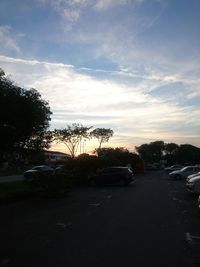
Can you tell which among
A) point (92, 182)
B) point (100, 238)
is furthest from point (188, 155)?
point (100, 238)

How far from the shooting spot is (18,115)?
24.0m

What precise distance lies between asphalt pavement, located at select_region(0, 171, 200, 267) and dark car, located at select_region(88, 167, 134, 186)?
19.9 m

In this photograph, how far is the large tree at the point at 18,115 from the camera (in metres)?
23.5

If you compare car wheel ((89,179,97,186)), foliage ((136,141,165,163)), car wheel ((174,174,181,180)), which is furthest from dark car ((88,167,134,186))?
foliage ((136,141,165,163))

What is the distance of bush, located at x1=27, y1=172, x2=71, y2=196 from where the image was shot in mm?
25266

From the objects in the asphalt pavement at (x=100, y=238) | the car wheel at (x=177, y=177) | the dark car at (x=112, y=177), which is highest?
the car wheel at (x=177, y=177)

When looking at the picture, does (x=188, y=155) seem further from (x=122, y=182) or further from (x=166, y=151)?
(x=122, y=182)

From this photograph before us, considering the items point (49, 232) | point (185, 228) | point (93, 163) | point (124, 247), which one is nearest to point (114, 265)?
point (124, 247)

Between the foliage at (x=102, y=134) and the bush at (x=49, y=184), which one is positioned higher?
the foliage at (x=102, y=134)

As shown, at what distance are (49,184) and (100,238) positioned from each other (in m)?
14.9

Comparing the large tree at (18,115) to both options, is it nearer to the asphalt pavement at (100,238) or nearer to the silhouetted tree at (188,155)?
the asphalt pavement at (100,238)

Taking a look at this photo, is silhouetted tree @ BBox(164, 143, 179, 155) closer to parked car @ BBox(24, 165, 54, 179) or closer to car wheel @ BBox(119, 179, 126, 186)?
parked car @ BBox(24, 165, 54, 179)

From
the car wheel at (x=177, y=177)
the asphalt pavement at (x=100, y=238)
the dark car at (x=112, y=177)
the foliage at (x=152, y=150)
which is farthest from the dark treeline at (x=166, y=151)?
the asphalt pavement at (x=100, y=238)

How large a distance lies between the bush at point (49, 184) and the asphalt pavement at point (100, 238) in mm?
7675
